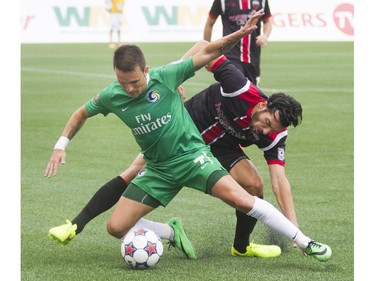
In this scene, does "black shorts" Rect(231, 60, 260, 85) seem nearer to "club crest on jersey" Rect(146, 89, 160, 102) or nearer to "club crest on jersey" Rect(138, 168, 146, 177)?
"club crest on jersey" Rect(138, 168, 146, 177)

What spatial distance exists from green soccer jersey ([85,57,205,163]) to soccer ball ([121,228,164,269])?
0.57 metres

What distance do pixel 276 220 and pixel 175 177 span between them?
794 millimetres

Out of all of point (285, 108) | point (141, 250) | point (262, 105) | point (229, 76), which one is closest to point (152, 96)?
point (229, 76)

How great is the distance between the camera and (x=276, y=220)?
666 cm

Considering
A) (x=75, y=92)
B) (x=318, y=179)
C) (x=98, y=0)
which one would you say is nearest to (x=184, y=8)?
(x=98, y=0)

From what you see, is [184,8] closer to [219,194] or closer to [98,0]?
[98,0]

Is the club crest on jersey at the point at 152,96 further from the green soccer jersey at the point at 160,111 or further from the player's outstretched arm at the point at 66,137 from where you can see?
the player's outstretched arm at the point at 66,137

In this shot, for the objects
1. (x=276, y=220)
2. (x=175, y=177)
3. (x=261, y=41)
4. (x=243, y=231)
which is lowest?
(x=243, y=231)

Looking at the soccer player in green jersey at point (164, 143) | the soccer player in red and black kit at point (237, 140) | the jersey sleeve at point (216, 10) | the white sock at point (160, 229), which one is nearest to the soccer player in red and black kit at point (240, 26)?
the jersey sleeve at point (216, 10)

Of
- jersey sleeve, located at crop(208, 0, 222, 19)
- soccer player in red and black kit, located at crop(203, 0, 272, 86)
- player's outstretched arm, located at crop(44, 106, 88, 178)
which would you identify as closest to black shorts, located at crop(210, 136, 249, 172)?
player's outstretched arm, located at crop(44, 106, 88, 178)

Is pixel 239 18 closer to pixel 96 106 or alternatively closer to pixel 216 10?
pixel 216 10

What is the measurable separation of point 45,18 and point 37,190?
24745 mm

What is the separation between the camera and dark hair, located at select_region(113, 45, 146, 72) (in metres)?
6.54

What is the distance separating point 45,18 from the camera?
1341 inches
